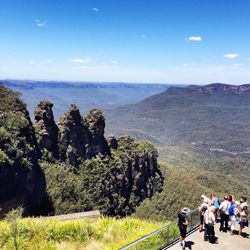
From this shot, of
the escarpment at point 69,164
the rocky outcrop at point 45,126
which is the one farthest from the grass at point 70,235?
the rocky outcrop at point 45,126

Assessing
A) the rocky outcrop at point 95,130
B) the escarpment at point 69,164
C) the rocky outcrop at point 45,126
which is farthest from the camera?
the rocky outcrop at point 95,130

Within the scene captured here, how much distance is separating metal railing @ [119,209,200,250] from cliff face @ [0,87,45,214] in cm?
3461

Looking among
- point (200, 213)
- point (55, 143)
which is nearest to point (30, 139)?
point (55, 143)

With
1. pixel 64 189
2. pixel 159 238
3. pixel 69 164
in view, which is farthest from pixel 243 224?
pixel 69 164

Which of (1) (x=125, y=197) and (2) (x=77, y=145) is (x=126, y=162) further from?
(2) (x=77, y=145)

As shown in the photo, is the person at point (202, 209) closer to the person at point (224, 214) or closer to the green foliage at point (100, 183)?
the person at point (224, 214)

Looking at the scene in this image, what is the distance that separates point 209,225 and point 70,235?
8.55 m

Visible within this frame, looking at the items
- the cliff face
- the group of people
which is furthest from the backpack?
the cliff face

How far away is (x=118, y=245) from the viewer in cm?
2072

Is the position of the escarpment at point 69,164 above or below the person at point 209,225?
below

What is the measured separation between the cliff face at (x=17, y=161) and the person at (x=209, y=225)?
116ft

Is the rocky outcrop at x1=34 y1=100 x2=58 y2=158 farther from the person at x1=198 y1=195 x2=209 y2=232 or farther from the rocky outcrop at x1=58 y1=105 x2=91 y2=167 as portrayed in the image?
the person at x1=198 y1=195 x2=209 y2=232

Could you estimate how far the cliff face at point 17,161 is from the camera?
5675 cm

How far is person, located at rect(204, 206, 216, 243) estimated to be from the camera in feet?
78.5
